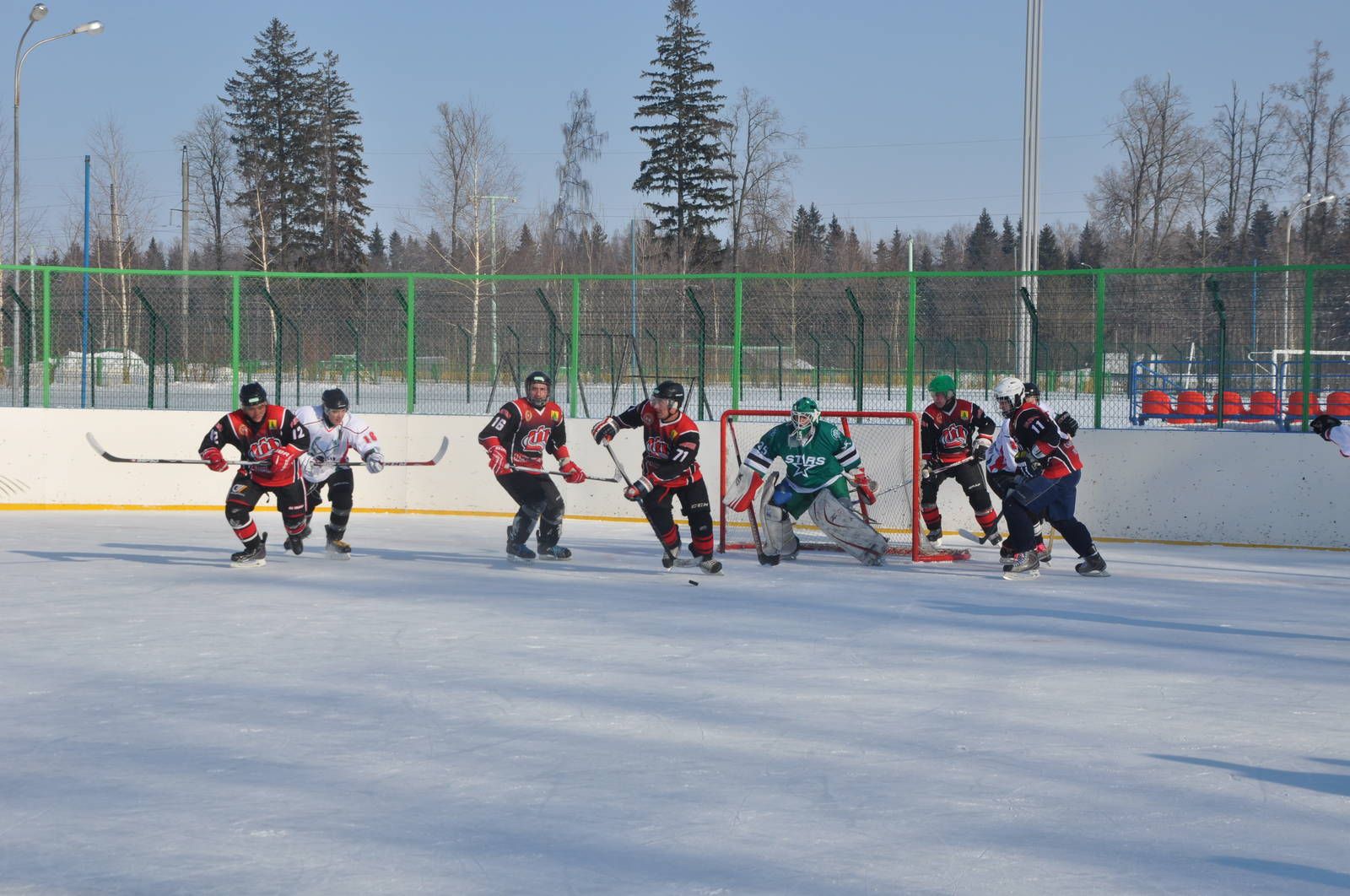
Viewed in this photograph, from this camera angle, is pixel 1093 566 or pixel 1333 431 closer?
pixel 1333 431

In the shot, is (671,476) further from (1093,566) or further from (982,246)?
(982,246)

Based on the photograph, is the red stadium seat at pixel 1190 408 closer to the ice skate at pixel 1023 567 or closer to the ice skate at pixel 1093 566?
the ice skate at pixel 1093 566

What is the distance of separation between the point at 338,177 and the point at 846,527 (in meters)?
45.6

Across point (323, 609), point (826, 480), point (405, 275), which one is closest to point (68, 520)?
point (405, 275)

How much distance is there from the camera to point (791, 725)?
5.11m

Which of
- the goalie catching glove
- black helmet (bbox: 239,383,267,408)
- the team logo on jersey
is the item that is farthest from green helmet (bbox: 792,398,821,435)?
black helmet (bbox: 239,383,267,408)

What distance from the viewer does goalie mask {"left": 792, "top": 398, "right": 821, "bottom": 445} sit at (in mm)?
9281

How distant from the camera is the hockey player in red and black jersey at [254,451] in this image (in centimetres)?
899

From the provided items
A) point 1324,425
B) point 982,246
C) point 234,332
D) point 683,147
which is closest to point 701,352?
point 234,332

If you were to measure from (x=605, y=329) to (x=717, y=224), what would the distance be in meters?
33.8

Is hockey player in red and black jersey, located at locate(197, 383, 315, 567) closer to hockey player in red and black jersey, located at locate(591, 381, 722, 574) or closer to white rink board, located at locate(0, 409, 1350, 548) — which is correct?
hockey player in red and black jersey, located at locate(591, 381, 722, 574)

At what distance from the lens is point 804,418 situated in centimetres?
936

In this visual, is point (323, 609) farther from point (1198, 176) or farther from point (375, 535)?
point (1198, 176)

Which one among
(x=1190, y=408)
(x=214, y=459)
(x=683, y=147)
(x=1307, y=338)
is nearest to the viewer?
(x=214, y=459)
